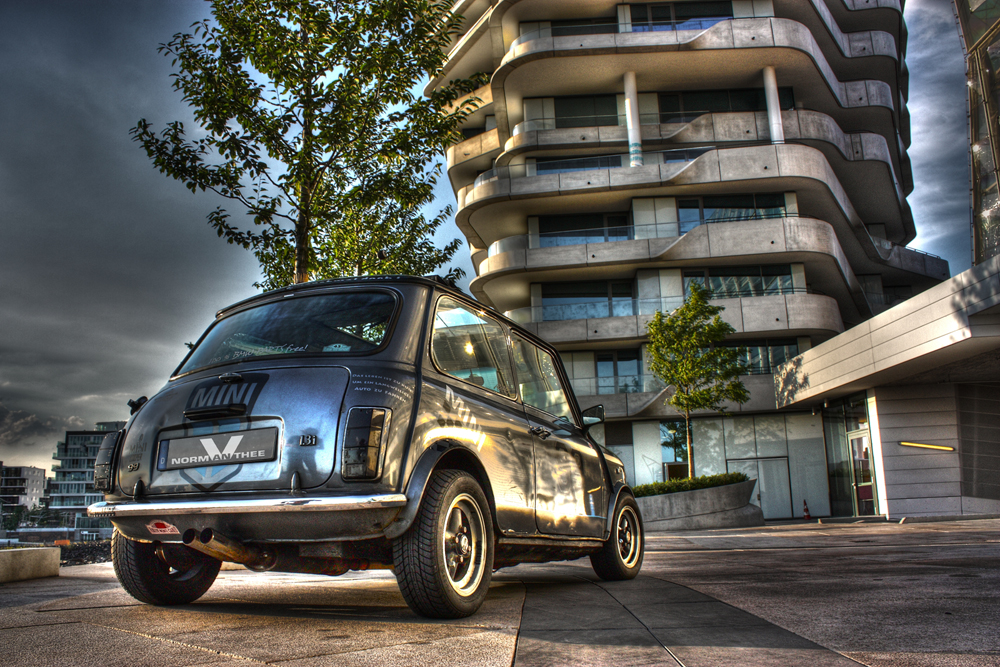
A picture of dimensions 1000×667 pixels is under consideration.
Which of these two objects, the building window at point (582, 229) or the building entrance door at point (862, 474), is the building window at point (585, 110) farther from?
the building entrance door at point (862, 474)

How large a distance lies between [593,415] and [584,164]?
27.0 m

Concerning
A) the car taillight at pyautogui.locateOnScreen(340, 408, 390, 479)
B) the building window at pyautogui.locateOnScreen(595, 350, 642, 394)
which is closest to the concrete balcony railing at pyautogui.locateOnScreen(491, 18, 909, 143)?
the building window at pyautogui.locateOnScreen(595, 350, 642, 394)

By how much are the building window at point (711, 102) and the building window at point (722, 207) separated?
423cm

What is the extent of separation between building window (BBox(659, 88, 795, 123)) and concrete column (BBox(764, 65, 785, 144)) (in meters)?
1.65

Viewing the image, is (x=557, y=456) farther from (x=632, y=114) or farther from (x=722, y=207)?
(x=632, y=114)

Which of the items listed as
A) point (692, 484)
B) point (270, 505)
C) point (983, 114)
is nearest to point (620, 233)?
point (692, 484)

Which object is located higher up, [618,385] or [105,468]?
[618,385]

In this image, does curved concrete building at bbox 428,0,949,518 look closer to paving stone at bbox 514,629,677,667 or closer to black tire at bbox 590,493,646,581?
black tire at bbox 590,493,646,581

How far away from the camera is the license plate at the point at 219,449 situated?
320 centimetres

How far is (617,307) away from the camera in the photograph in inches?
1193

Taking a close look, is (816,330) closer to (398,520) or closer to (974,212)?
(974,212)

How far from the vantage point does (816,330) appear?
29.2 meters

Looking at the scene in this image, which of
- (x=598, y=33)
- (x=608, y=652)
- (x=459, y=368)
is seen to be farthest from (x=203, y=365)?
(x=598, y=33)

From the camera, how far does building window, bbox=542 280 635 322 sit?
99.5 ft
